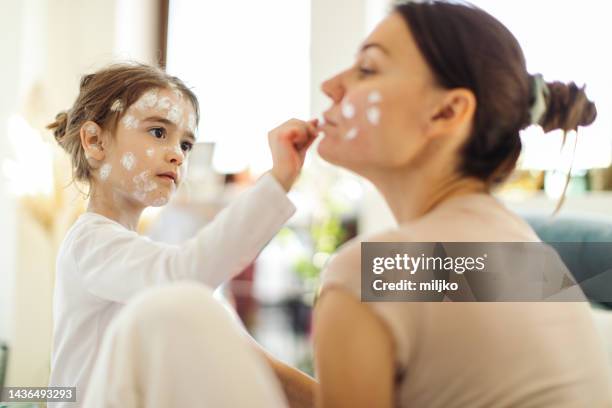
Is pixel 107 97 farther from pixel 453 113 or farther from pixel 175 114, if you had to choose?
pixel 453 113

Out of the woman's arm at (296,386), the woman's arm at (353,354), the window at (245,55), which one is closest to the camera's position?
the woman's arm at (353,354)

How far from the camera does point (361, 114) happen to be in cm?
71

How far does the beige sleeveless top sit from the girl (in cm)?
20

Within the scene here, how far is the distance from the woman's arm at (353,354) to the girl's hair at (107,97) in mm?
511

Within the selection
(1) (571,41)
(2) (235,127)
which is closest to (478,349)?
(1) (571,41)

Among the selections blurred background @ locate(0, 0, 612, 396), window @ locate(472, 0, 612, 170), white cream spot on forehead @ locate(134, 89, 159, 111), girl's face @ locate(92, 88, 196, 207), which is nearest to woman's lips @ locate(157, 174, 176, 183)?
girl's face @ locate(92, 88, 196, 207)

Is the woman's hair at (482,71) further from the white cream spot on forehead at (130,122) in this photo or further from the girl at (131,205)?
the white cream spot on forehead at (130,122)

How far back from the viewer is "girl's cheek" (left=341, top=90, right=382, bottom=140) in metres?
0.69

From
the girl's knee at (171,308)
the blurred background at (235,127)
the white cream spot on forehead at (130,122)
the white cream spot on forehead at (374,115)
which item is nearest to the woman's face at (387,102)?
the white cream spot on forehead at (374,115)

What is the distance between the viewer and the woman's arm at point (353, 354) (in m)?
0.56

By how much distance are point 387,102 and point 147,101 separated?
40 cm

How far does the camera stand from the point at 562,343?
613mm

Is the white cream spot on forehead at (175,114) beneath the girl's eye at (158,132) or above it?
above

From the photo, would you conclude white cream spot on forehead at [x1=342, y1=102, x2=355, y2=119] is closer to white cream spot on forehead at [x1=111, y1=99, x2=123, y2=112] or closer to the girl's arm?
the girl's arm
